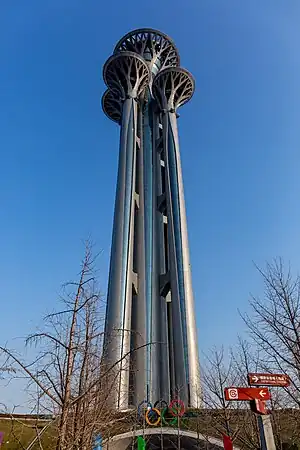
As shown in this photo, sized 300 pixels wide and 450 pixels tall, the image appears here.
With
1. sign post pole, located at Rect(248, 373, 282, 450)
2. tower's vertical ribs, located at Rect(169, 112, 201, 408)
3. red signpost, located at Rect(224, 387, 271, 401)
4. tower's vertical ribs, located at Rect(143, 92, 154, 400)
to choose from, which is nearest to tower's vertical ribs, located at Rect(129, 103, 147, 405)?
tower's vertical ribs, located at Rect(143, 92, 154, 400)

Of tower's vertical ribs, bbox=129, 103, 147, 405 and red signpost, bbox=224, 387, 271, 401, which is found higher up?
tower's vertical ribs, bbox=129, 103, 147, 405

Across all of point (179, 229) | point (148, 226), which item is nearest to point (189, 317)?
point (179, 229)

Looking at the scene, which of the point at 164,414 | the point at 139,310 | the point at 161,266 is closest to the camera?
the point at 164,414

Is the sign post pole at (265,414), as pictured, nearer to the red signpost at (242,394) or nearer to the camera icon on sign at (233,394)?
the red signpost at (242,394)

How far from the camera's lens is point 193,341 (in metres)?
34.9

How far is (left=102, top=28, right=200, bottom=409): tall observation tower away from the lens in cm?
3409

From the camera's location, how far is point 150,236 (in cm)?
4422

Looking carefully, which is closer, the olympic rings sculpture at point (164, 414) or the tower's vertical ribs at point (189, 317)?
the olympic rings sculpture at point (164, 414)

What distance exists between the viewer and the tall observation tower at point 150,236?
1342 inches

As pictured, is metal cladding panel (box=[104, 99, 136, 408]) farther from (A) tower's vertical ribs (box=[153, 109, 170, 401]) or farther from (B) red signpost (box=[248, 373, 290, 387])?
(B) red signpost (box=[248, 373, 290, 387])

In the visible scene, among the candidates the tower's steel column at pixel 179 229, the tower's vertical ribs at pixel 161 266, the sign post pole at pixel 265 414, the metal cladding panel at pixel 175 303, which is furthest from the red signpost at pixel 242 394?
the tower's vertical ribs at pixel 161 266

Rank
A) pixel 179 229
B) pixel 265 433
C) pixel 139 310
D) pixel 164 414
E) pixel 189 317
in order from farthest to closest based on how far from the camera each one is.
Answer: pixel 179 229, pixel 139 310, pixel 189 317, pixel 164 414, pixel 265 433

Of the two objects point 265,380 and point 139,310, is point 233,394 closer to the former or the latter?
point 265,380

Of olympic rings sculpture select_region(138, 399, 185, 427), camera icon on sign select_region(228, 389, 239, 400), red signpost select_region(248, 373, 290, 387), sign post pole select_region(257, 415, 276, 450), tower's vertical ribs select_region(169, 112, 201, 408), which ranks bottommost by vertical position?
sign post pole select_region(257, 415, 276, 450)
